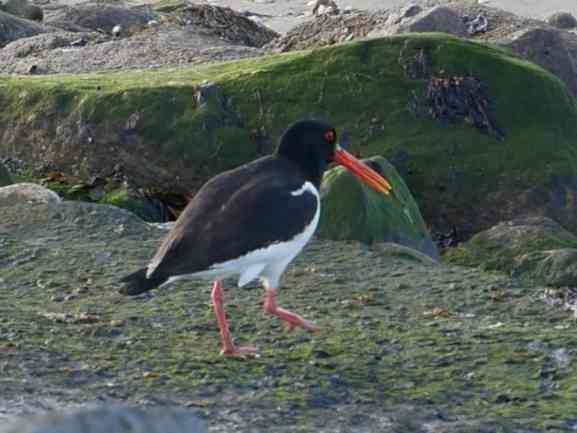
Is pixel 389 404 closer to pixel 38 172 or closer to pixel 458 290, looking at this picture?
pixel 458 290

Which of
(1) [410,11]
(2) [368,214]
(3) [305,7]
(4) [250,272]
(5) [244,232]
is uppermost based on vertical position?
(5) [244,232]

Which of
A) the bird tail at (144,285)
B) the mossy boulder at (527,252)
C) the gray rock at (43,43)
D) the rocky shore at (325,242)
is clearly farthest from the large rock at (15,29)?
the bird tail at (144,285)

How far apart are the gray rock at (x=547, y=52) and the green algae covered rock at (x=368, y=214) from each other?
4.48 meters

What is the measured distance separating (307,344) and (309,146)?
104 centimetres

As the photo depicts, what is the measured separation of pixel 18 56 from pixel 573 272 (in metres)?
8.44

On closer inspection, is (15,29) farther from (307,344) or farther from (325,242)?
(307,344)

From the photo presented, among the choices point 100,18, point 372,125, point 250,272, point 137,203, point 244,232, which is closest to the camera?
point 244,232

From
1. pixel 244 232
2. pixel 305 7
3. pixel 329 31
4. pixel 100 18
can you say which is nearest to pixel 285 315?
pixel 244 232

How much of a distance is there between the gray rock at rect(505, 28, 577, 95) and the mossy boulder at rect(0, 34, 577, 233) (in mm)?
2104

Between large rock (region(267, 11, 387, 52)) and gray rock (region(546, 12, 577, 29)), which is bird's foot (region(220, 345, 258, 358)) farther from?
gray rock (region(546, 12, 577, 29))

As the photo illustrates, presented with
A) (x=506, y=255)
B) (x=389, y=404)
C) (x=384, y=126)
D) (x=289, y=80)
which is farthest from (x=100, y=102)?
(x=389, y=404)

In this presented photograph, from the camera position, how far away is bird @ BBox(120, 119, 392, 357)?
20.0ft

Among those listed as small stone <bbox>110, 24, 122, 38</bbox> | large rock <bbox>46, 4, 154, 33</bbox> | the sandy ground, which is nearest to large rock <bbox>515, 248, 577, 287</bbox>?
small stone <bbox>110, 24, 122, 38</bbox>

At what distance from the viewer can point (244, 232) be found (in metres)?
6.25
